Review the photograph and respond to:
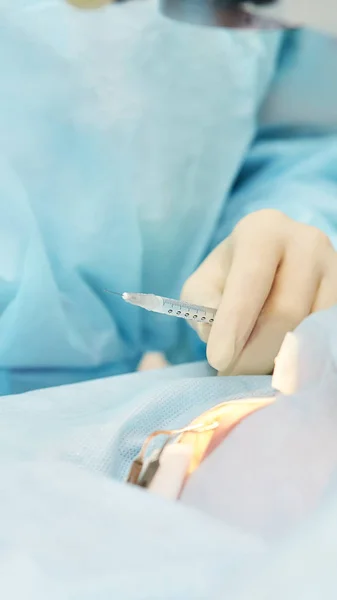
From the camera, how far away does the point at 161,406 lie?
1.48 ft

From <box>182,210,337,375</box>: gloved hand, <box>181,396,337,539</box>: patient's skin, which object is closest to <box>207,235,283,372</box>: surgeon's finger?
<box>182,210,337,375</box>: gloved hand

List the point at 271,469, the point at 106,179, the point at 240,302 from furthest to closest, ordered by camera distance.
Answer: the point at 106,179 < the point at 240,302 < the point at 271,469

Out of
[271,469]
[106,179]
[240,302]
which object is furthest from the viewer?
[106,179]

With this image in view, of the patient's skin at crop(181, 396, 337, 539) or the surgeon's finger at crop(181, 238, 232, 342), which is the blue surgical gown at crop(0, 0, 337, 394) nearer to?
the surgeon's finger at crop(181, 238, 232, 342)

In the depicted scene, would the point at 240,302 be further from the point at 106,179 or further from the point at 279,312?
the point at 106,179

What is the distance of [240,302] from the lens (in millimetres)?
483

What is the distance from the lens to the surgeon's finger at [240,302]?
48 cm

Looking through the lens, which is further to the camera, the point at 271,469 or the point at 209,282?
the point at 209,282

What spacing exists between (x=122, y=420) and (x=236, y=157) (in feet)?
1.18

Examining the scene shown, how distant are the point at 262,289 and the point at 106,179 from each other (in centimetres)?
21

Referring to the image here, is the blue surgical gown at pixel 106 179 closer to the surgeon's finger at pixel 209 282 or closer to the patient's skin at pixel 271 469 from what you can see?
the surgeon's finger at pixel 209 282

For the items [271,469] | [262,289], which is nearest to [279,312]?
[262,289]

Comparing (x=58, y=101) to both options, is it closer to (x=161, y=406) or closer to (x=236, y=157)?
(x=236, y=157)

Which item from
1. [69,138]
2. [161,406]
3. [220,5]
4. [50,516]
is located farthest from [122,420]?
[220,5]
